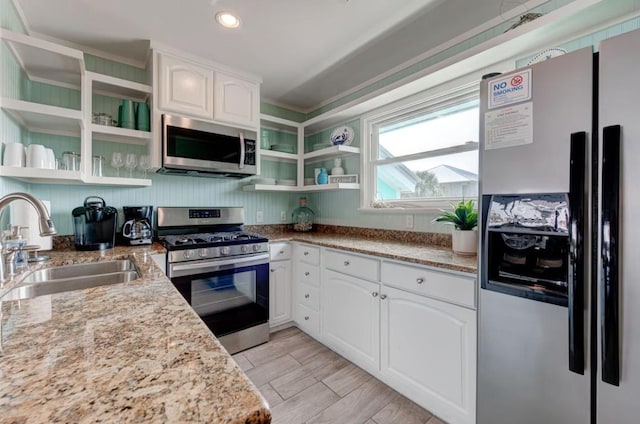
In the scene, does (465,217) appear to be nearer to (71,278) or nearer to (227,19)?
(227,19)

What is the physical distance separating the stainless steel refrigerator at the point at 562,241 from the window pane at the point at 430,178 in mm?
844

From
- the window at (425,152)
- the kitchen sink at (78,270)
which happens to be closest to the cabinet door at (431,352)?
the window at (425,152)

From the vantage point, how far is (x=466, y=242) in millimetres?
1646

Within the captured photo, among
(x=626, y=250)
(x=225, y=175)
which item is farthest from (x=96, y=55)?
(x=626, y=250)

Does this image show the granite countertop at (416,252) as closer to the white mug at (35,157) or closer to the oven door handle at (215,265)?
the oven door handle at (215,265)

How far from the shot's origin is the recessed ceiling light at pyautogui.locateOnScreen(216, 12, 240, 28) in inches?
70.1

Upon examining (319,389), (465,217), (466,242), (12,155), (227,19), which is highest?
(227,19)

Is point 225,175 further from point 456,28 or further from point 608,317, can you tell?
point 608,317

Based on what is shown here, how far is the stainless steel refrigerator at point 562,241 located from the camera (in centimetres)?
90

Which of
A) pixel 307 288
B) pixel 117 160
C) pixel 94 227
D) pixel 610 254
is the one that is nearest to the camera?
pixel 610 254

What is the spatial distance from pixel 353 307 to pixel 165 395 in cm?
169

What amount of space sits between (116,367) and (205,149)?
6.74ft

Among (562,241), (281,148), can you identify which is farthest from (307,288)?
(562,241)

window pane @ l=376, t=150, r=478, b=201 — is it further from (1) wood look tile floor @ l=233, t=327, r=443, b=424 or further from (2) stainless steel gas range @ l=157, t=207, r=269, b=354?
(1) wood look tile floor @ l=233, t=327, r=443, b=424
